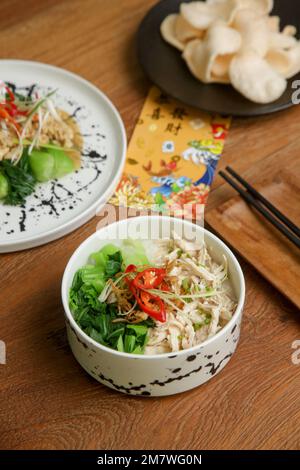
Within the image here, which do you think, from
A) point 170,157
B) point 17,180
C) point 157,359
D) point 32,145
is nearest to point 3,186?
point 17,180


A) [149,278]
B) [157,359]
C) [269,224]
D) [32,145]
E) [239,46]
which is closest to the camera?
[157,359]

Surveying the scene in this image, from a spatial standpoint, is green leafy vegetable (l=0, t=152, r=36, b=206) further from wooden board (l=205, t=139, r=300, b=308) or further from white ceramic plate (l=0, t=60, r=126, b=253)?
wooden board (l=205, t=139, r=300, b=308)

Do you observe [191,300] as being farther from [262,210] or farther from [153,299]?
[262,210]

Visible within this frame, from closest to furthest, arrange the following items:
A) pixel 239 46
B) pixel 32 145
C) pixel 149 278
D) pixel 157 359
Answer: pixel 157 359, pixel 149 278, pixel 32 145, pixel 239 46

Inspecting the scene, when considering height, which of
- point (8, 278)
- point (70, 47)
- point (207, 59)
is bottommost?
point (8, 278)

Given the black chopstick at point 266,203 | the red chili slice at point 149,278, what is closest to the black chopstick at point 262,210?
the black chopstick at point 266,203
